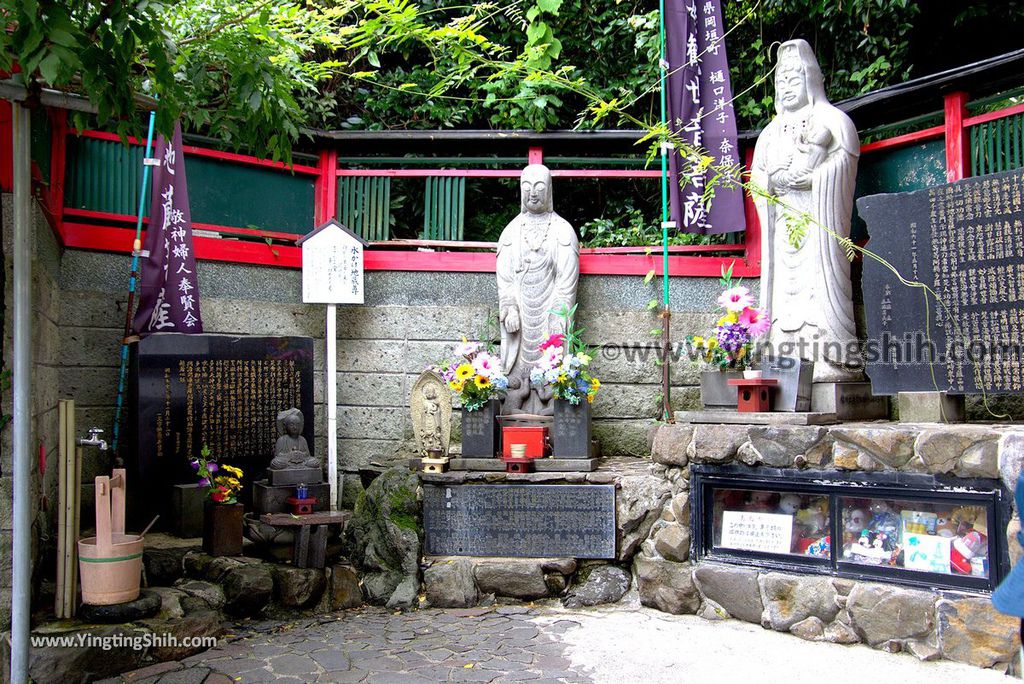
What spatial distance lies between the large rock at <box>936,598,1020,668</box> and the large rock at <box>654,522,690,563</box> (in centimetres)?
172

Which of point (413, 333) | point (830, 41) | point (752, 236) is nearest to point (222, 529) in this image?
point (413, 333)

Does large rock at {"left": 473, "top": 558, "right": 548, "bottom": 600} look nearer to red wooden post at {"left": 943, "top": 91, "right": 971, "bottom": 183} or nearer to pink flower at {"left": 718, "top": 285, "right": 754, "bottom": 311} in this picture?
pink flower at {"left": 718, "top": 285, "right": 754, "bottom": 311}

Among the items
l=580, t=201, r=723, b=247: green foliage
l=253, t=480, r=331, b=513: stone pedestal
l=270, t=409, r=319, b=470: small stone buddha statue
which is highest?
l=580, t=201, r=723, b=247: green foliage

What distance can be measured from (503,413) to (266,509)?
7.49 feet

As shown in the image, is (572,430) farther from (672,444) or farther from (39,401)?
(39,401)

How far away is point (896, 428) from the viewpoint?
5.29m

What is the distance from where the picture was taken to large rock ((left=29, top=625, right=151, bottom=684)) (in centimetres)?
445

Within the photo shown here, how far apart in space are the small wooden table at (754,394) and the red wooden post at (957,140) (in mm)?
2420

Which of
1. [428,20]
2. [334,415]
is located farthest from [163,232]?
[428,20]

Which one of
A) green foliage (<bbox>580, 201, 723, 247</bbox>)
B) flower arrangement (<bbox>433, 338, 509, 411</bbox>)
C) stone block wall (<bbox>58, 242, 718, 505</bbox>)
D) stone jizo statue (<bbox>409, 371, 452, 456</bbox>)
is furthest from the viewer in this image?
green foliage (<bbox>580, 201, 723, 247</bbox>)

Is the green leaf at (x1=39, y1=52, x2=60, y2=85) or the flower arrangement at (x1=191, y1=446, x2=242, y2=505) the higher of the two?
the green leaf at (x1=39, y1=52, x2=60, y2=85)

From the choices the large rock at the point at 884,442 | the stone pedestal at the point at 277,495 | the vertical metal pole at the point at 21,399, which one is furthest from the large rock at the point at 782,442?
the vertical metal pole at the point at 21,399

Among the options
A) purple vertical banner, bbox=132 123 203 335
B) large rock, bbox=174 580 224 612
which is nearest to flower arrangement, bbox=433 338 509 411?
purple vertical banner, bbox=132 123 203 335

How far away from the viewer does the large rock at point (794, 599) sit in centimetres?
532
